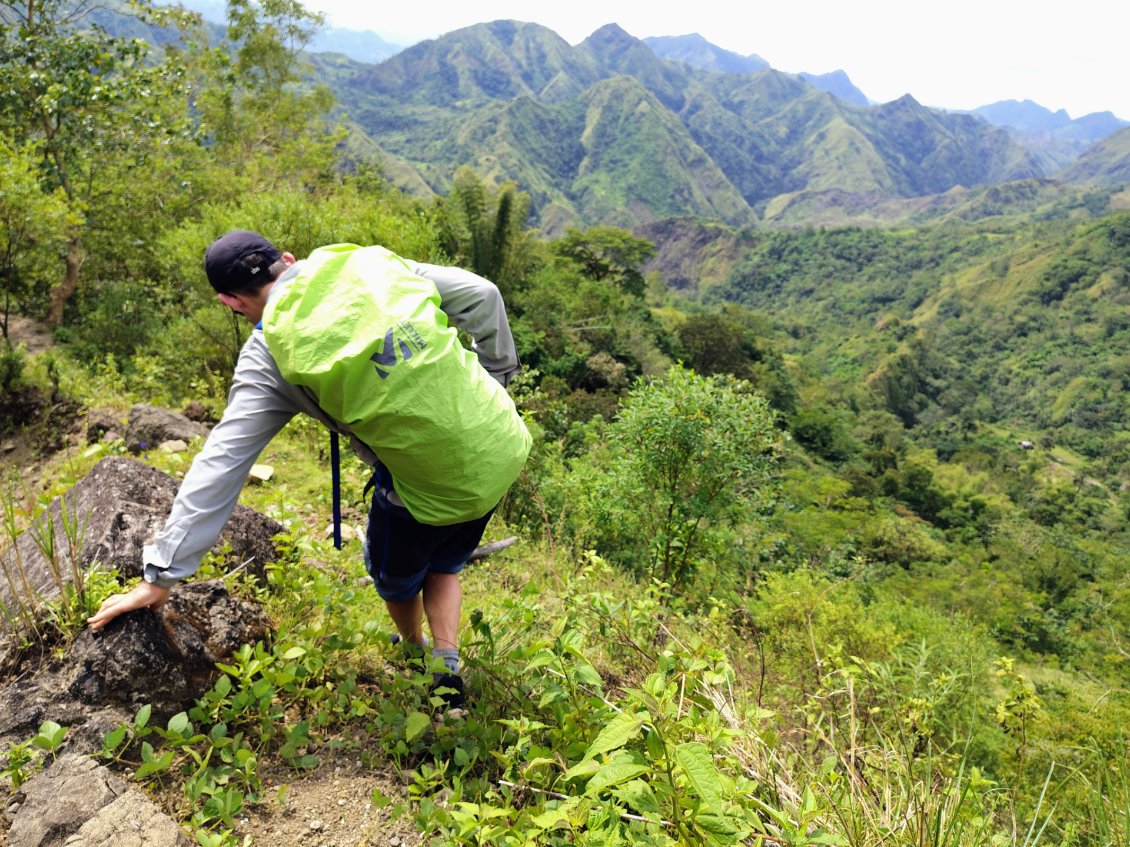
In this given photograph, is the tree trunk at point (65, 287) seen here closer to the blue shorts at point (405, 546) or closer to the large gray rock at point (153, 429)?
the large gray rock at point (153, 429)

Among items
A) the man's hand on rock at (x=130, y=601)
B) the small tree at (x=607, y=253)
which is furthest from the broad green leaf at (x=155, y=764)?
the small tree at (x=607, y=253)

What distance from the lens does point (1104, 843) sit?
140cm

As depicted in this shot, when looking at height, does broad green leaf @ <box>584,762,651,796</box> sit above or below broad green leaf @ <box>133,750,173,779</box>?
above

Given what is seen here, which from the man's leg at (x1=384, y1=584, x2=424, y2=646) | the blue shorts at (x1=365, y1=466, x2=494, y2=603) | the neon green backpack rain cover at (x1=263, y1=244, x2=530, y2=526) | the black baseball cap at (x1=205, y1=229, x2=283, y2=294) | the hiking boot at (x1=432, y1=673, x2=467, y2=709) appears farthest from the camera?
the man's leg at (x1=384, y1=584, x2=424, y2=646)

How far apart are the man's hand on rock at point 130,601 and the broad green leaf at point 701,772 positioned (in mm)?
1588

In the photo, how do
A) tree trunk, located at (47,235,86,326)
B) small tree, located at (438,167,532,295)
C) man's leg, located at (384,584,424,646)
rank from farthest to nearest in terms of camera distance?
small tree, located at (438,167,532,295)
tree trunk, located at (47,235,86,326)
man's leg, located at (384,584,424,646)

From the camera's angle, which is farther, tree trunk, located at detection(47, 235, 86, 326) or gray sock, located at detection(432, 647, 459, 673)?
tree trunk, located at detection(47, 235, 86, 326)

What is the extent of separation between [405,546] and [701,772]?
1.26 meters

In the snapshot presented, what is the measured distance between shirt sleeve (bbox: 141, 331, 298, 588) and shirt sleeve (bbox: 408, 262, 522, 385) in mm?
595

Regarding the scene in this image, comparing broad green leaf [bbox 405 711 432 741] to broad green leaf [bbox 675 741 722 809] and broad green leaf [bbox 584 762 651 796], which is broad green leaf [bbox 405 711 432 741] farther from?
broad green leaf [bbox 675 741 722 809]

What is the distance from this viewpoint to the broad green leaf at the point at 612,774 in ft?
4.16

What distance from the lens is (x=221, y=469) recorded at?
68.3 inches

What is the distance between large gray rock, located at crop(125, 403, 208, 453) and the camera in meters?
5.58

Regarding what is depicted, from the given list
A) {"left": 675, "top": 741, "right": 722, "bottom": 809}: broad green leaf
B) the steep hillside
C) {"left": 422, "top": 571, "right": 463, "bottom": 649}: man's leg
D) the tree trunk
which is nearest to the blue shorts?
{"left": 422, "top": 571, "right": 463, "bottom": 649}: man's leg
